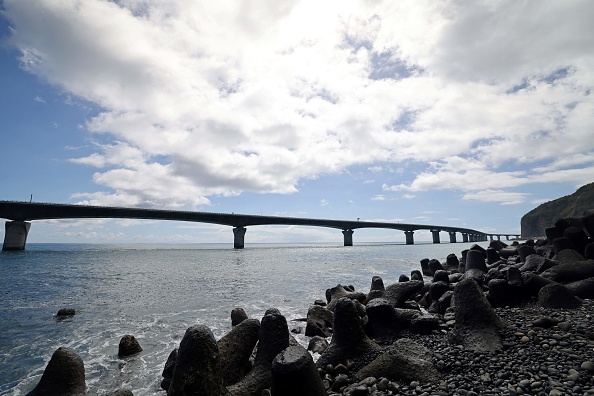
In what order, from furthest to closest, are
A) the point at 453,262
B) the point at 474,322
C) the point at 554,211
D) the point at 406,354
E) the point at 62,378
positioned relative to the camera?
the point at 554,211, the point at 453,262, the point at 474,322, the point at 62,378, the point at 406,354

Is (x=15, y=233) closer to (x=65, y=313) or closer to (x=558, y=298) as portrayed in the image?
(x=65, y=313)

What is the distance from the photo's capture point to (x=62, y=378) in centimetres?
672

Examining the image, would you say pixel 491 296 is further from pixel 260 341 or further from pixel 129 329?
pixel 129 329

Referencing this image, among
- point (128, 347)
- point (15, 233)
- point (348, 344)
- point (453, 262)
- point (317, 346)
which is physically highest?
point (15, 233)

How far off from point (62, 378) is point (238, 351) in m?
3.81

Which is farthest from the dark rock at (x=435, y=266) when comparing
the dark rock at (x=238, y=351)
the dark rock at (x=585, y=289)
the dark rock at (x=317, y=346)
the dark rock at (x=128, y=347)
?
the dark rock at (x=128, y=347)

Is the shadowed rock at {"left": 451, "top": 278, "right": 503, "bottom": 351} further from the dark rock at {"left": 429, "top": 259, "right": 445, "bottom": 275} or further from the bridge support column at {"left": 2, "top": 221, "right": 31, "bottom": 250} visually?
the bridge support column at {"left": 2, "top": 221, "right": 31, "bottom": 250}

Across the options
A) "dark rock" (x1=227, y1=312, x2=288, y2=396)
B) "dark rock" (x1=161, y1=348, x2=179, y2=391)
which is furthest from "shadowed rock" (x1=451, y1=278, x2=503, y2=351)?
"dark rock" (x1=161, y1=348, x2=179, y2=391)

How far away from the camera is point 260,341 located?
286 inches

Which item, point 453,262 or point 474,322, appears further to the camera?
point 453,262

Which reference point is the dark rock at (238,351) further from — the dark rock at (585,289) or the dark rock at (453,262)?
the dark rock at (453,262)

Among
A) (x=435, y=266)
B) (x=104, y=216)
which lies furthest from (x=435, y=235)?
(x=104, y=216)

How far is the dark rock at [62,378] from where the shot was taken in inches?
260

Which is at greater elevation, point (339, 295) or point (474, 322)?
point (474, 322)
